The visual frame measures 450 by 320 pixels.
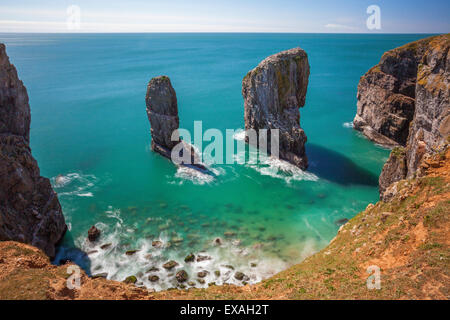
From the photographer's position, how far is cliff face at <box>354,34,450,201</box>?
3039 cm

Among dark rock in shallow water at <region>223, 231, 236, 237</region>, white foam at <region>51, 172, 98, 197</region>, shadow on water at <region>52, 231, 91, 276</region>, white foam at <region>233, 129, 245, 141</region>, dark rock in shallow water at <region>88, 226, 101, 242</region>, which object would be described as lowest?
shadow on water at <region>52, 231, 91, 276</region>

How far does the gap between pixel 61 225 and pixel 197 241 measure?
60.0 feet

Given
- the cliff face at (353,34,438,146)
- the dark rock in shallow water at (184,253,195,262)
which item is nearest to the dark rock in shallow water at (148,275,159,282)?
the dark rock in shallow water at (184,253,195,262)

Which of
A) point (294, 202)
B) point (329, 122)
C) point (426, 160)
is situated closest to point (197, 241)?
point (294, 202)

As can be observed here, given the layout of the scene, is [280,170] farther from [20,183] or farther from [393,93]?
[20,183]

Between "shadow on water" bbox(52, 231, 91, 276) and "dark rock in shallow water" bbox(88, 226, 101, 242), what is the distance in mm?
A: 2107

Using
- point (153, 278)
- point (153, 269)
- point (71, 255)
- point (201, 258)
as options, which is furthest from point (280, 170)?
point (71, 255)

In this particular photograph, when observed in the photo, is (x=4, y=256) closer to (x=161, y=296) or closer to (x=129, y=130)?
(x=161, y=296)

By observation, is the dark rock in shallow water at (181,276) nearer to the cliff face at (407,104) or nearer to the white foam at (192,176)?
the white foam at (192,176)

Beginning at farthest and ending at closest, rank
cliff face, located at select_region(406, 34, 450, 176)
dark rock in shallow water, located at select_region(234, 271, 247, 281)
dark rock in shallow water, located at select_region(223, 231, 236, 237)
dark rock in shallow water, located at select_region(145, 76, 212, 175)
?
1. dark rock in shallow water, located at select_region(145, 76, 212, 175)
2. dark rock in shallow water, located at select_region(223, 231, 236, 237)
3. dark rock in shallow water, located at select_region(234, 271, 247, 281)
4. cliff face, located at select_region(406, 34, 450, 176)

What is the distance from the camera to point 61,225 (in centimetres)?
3784

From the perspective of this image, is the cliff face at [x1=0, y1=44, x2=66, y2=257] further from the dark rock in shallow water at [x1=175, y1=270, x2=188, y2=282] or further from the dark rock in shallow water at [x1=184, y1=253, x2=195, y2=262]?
the dark rock in shallow water at [x1=184, y1=253, x2=195, y2=262]

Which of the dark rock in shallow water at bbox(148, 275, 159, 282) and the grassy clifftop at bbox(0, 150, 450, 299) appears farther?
the dark rock in shallow water at bbox(148, 275, 159, 282)

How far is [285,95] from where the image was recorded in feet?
188
